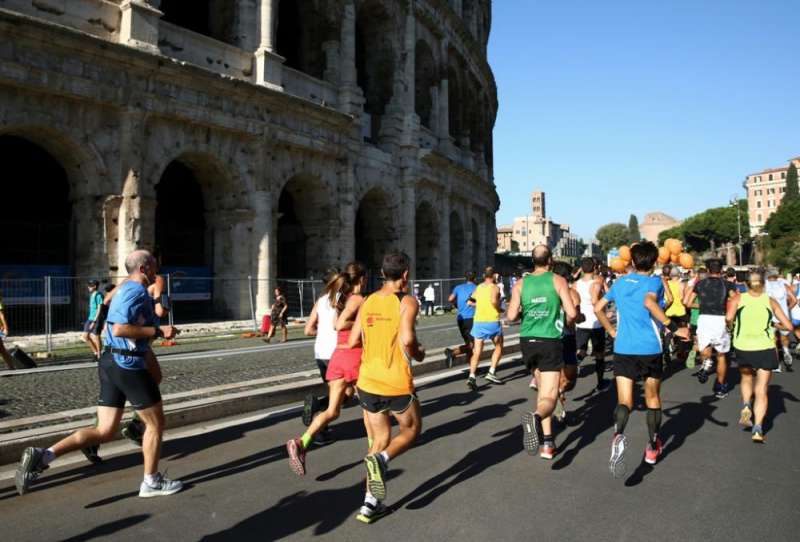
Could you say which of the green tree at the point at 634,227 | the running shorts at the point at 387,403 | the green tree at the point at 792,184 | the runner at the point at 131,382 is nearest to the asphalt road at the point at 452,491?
the runner at the point at 131,382

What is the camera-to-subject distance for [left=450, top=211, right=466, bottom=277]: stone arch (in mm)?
31688

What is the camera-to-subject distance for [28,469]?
4.19 meters

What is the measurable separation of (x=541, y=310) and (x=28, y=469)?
4320mm

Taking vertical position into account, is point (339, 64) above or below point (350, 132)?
above

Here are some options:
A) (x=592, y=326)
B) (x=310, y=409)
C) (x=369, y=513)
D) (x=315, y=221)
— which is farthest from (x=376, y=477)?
(x=315, y=221)

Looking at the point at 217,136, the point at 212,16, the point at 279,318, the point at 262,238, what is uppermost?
the point at 212,16

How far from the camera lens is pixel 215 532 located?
3766 mm

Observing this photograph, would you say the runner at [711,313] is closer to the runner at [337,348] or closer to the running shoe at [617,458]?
the running shoe at [617,458]

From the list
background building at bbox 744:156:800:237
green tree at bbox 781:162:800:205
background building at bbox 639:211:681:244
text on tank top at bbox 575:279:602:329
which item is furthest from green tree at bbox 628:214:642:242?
text on tank top at bbox 575:279:602:329

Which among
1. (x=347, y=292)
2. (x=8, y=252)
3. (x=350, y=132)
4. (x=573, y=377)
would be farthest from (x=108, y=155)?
(x=573, y=377)

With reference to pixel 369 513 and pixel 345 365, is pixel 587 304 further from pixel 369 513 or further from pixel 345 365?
pixel 369 513

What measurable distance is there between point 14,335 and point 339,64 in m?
13.7

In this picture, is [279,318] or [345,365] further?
[279,318]

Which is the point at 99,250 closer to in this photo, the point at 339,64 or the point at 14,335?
the point at 14,335
